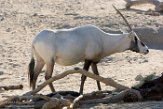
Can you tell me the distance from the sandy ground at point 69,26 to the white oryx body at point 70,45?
2.32ft

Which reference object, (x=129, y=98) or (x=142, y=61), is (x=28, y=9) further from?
(x=129, y=98)

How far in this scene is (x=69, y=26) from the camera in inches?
683

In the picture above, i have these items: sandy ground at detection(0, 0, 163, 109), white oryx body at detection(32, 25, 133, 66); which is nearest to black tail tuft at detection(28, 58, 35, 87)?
white oryx body at detection(32, 25, 133, 66)

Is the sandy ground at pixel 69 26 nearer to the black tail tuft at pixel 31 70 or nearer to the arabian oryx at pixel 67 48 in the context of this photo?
the black tail tuft at pixel 31 70

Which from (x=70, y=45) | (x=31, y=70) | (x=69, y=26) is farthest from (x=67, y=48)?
(x=69, y=26)

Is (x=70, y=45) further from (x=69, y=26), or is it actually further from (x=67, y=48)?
(x=69, y=26)

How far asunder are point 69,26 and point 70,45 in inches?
269

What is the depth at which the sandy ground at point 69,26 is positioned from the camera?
1208cm

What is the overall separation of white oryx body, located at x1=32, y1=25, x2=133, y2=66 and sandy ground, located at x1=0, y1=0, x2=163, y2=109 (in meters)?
0.71

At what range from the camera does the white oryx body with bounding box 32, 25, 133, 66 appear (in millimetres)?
10422

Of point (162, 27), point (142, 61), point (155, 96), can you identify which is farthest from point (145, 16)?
point (155, 96)

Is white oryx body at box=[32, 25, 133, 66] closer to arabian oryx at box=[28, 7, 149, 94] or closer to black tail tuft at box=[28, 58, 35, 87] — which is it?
arabian oryx at box=[28, 7, 149, 94]

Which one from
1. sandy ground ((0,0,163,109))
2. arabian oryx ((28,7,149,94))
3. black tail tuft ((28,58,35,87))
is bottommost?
sandy ground ((0,0,163,109))

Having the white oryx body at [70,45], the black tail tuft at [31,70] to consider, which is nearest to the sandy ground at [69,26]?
the black tail tuft at [31,70]
